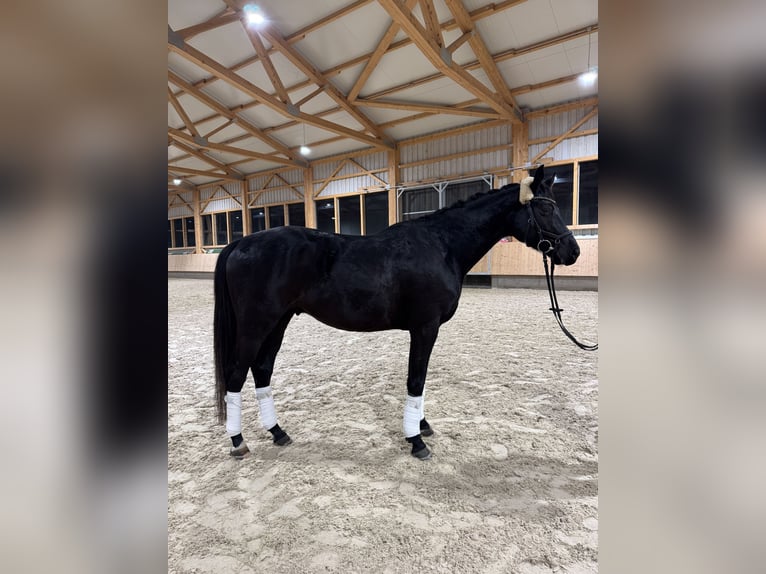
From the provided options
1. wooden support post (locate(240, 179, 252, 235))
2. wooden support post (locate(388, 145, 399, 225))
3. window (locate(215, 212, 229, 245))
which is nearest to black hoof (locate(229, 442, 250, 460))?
wooden support post (locate(388, 145, 399, 225))

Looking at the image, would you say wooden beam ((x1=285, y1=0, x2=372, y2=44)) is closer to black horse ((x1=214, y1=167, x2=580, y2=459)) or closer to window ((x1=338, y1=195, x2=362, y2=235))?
window ((x1=338, y1=195, x2=362, y2=235))

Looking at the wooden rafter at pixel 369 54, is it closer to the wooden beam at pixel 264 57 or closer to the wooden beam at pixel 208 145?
the wooden beam at pixel 264 57

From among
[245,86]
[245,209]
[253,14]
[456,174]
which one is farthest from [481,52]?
[245,209]

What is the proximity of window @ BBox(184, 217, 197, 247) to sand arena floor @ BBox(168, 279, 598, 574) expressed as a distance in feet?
57.7

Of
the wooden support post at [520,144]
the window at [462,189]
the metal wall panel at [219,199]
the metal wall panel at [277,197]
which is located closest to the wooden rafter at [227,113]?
the metal wall panel at [277,197]

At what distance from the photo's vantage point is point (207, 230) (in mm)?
17984

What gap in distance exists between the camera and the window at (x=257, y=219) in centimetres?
1577

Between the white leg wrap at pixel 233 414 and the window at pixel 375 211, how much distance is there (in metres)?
10.3

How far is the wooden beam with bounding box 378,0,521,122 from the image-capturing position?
5078 mm

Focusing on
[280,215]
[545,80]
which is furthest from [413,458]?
[280,215]

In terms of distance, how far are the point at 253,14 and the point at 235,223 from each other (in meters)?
12.2
